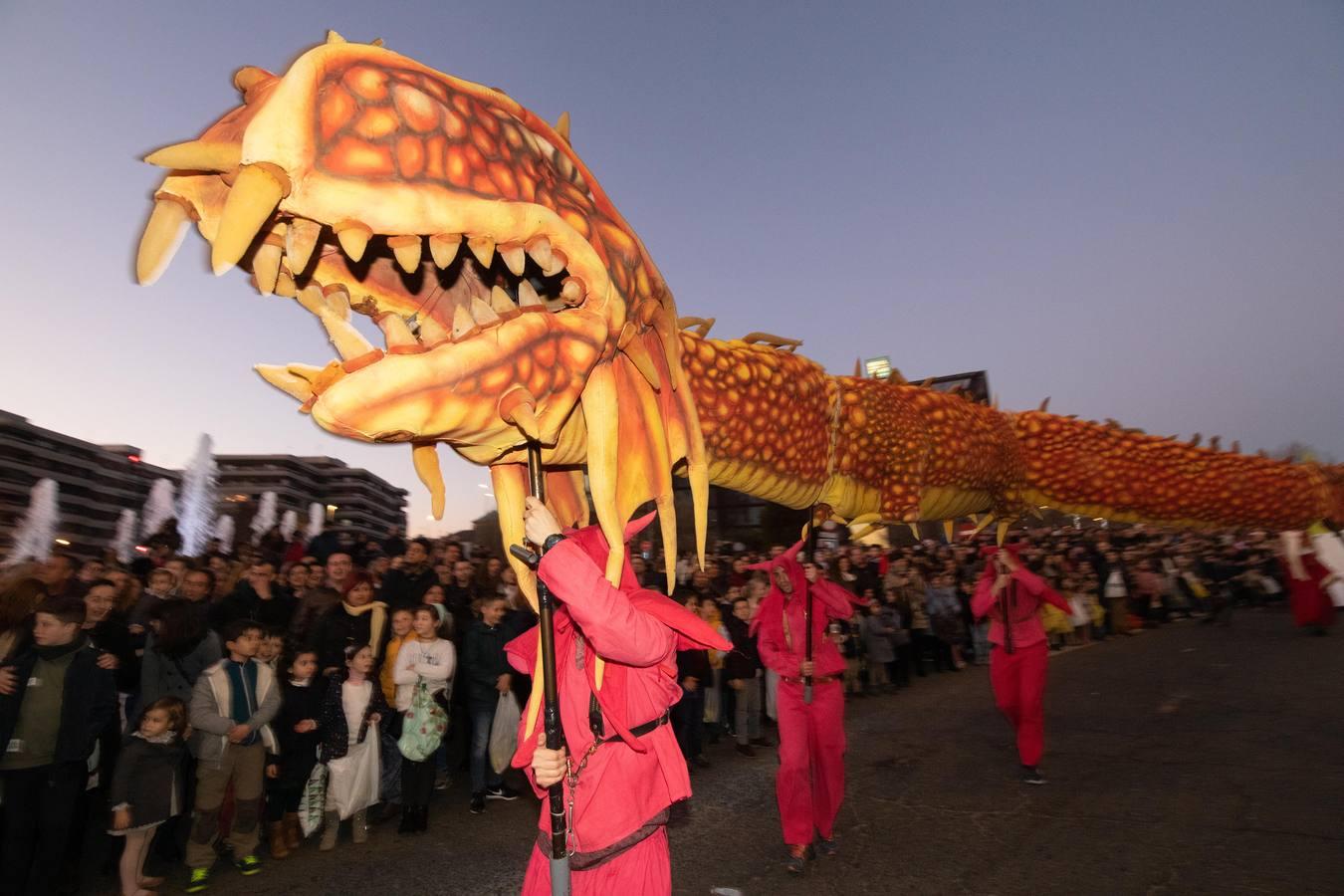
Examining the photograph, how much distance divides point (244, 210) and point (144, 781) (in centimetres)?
374

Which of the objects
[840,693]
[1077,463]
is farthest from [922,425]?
[840,693]

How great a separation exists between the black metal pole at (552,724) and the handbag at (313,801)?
3.35 meters

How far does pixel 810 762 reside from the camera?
3.66m

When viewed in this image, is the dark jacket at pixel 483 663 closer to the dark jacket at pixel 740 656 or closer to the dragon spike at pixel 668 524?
the dark jacket at pixel 740 656

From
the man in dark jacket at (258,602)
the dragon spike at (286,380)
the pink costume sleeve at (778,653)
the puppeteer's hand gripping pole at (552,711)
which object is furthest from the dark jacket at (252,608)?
the dragon spike at (286,380)

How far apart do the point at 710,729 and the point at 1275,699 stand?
5.44m

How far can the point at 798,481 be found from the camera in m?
2.49

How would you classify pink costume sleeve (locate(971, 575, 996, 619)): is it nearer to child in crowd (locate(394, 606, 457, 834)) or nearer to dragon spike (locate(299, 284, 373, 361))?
child in crowd (locate(394, 606, 457, 834))

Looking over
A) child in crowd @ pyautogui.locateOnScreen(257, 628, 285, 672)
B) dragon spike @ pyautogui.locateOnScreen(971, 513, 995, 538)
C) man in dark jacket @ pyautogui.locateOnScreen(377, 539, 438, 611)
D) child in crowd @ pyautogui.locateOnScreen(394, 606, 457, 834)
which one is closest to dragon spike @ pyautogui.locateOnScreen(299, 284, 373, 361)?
dragon spike @ pyautogui.locateOnScreen(971, 513, 995, 538)

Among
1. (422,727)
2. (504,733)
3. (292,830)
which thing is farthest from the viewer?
(504,733)

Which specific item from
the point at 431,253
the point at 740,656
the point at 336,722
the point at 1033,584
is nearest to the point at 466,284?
the point at 431,253

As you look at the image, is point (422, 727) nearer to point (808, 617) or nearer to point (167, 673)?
point (167, 673)

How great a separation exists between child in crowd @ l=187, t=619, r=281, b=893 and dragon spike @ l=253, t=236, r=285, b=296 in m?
3.48

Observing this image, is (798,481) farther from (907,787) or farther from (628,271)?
(907,787)
